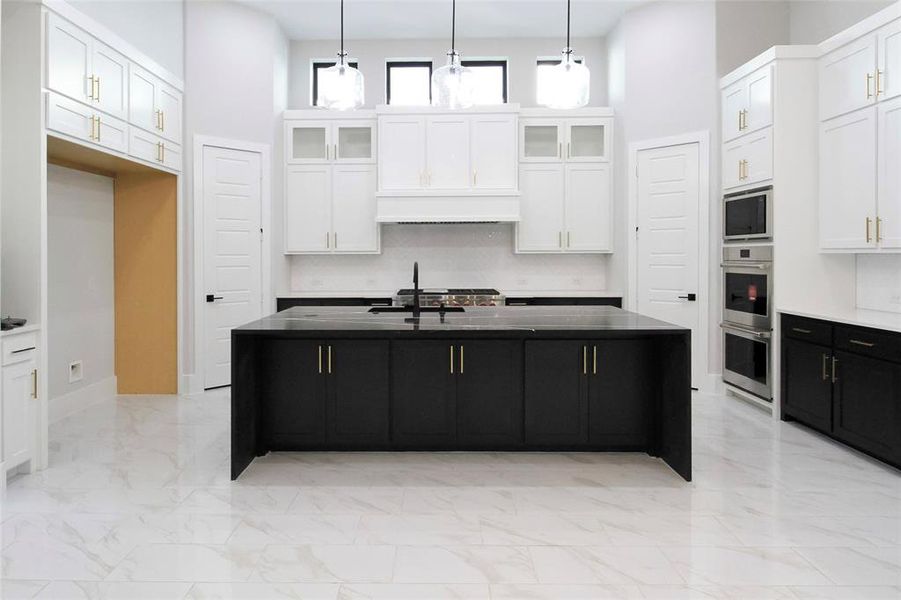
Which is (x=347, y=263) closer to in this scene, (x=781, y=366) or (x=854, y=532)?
(x=781, y=366)

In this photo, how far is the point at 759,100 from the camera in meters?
5.14

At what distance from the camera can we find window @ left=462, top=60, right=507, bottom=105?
724cm

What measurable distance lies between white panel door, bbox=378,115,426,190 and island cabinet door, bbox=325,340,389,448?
3125 millimetres

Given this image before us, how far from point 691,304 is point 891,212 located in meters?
2.04

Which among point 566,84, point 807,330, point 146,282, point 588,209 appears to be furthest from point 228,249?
point 807,330

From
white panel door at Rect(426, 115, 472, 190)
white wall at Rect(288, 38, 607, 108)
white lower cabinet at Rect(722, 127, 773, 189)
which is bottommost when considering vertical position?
white lower cabinet at Rect(722, 127, 773, 189)

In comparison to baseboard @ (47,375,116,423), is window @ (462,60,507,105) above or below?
above

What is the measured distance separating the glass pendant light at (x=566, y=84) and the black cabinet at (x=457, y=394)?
1.43 meters

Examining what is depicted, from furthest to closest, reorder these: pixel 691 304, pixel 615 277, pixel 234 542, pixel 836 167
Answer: pixel 615 277 → pixel 691 304 → pixel 836 167 → pixel 234 542

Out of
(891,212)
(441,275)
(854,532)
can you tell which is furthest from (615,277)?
(854,532)

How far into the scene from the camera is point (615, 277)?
6801 mm

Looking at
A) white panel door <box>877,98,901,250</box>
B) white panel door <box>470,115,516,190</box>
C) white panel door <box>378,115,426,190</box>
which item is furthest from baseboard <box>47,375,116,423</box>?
white panel door <box>877,98,901,250</box>

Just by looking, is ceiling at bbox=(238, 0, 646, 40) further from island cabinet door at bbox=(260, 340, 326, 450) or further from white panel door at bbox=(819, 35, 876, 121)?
island cabinet door at bbox=(260, 340, 326, 450)

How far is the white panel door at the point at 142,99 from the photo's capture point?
5.00 metres
